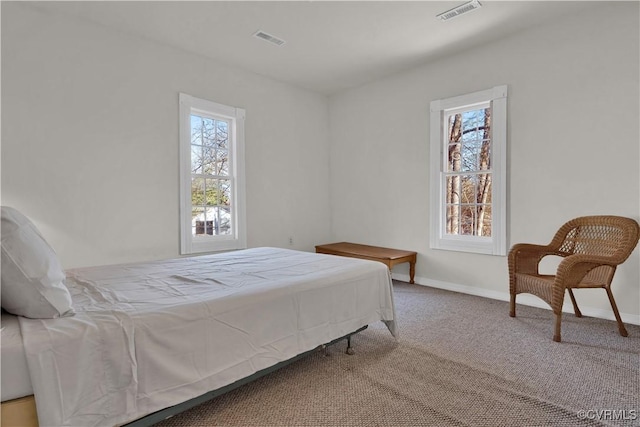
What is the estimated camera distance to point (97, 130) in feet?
11.0

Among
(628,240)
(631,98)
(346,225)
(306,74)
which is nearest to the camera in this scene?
(628,240)

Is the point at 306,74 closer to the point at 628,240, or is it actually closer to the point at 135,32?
the point at 135,32

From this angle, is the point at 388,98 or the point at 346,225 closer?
the point at 388,98

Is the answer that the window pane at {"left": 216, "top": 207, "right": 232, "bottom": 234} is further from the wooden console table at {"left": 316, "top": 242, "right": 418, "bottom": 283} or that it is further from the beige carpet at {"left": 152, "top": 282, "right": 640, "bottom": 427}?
the beige carpet at {"left": 152, "top": 282, "right": 640, "bottom": 427}

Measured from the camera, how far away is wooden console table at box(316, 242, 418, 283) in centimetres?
414

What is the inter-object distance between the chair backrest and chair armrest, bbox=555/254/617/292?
0.30 feet

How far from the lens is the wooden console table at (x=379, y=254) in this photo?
13.6ft

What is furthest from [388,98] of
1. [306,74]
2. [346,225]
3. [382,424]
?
[382,424]

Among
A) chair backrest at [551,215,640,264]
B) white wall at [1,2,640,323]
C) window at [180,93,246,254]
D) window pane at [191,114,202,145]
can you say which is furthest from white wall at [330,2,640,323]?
window pane at [191,114,202,145]

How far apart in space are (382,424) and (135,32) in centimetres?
409

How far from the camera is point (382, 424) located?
1620 millimetres

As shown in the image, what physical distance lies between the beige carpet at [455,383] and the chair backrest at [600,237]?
65 centimetres

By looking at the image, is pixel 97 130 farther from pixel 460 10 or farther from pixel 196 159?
pixel 460 10

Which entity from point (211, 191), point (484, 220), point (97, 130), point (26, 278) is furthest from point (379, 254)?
point (26, 278)
